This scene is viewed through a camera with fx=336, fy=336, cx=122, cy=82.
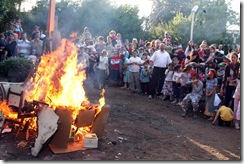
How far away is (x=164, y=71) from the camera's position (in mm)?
12180

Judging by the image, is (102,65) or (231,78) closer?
(231,78)

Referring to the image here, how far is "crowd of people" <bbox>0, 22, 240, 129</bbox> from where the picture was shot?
9891 millimetres

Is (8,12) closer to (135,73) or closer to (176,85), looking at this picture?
(135,73)

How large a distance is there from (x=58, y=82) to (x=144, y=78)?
593 centimetres

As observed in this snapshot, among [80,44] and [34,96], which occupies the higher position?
[80,44]

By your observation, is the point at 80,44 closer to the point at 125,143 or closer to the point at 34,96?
the point at 34,96

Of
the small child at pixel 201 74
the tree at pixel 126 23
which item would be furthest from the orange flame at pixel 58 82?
the tree at pixel 126 23

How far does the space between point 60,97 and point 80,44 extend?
22.9 ft

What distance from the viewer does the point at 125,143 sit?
676 cm

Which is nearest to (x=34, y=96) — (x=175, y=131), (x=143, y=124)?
(x=143, y=124)

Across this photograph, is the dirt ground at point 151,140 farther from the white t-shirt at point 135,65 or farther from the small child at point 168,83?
the white t-shirt at point 135,65

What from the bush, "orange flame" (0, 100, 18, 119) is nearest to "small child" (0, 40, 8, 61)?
the bush

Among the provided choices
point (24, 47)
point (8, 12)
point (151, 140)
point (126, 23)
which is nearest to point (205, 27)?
point (126, 23)

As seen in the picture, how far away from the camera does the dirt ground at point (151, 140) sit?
6.00 m
